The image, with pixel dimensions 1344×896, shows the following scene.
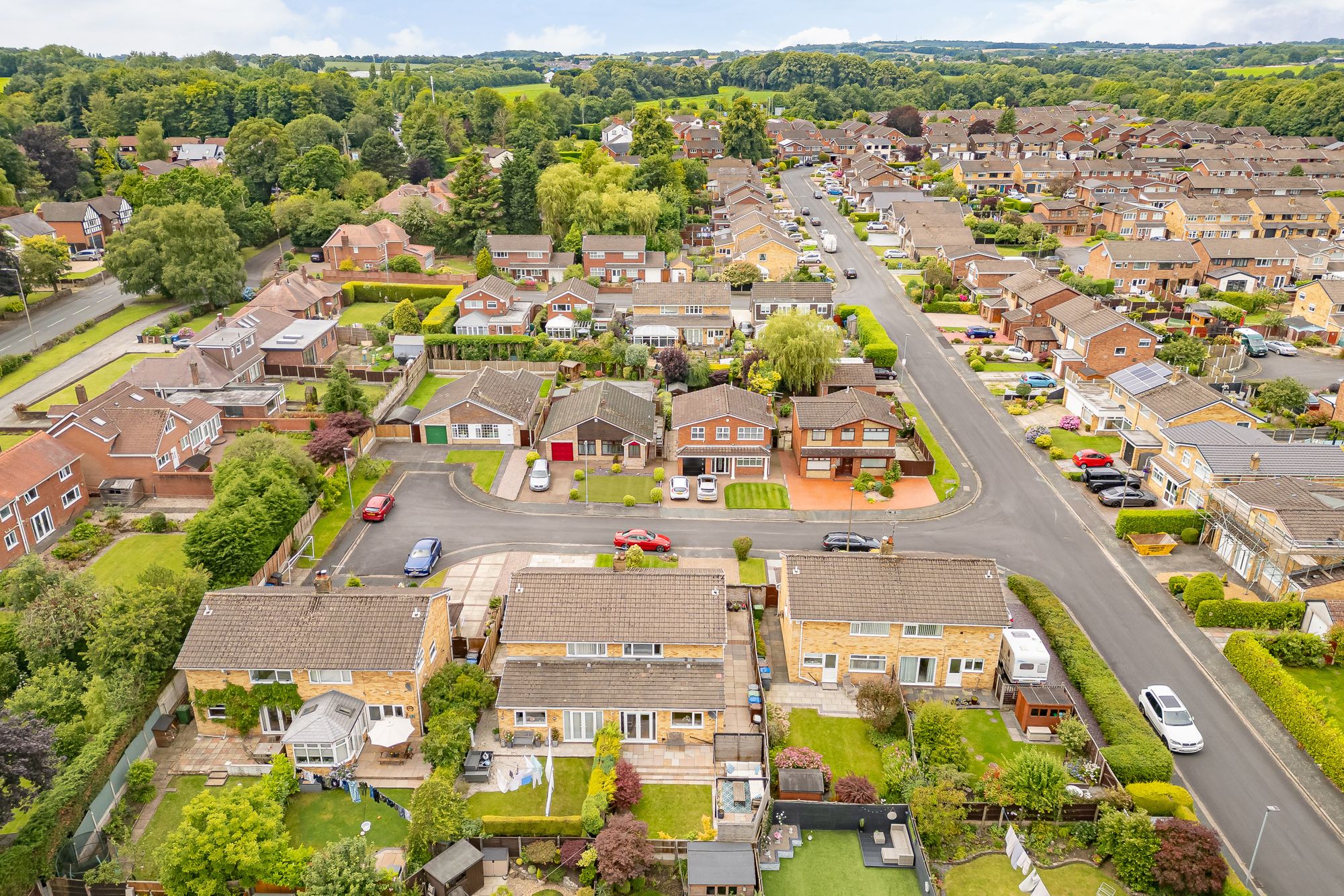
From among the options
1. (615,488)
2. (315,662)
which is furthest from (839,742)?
(615,488)

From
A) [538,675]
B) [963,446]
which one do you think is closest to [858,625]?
[538,675]

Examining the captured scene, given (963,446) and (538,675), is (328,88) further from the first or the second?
(538,675)

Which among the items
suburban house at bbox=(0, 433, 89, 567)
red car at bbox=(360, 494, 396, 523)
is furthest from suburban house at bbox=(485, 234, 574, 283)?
suburban house at bbox=(0, 433, 89, 567)

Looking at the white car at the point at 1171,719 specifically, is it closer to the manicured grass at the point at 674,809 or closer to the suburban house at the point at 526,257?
the manicured grass at the point at 674,809

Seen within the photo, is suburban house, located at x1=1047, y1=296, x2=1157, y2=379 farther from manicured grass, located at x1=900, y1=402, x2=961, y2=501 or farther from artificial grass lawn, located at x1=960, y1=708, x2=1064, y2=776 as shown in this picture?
artificial grass lawn, located at x1=960, y1=708, x2=1064, y2=776

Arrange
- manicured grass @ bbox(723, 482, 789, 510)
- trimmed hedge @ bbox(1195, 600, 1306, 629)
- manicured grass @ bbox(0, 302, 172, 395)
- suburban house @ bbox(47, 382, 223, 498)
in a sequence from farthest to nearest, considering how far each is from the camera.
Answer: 1. manicured grass @ bbox(0, 302, 172, 395)
2. suburban house @ bbox(47, 382, 223, 498)
3. manicured grass @ bbox(723, 482, 789, 510)
4. trimmed hedge @ bbox(1195, 600, 1306, 629)

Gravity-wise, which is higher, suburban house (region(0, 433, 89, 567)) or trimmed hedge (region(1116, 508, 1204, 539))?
suburban house (region(0, 433, 89, 567))

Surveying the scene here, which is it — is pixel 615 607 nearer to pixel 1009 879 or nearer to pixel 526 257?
pixel 1009 879
